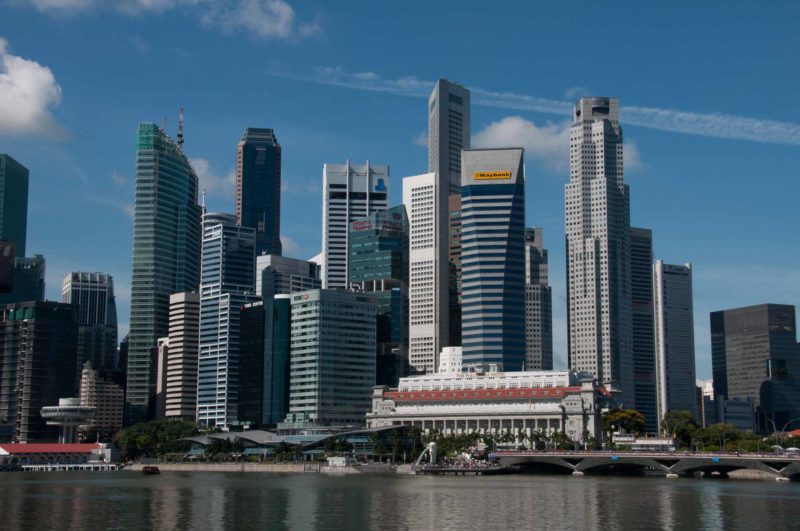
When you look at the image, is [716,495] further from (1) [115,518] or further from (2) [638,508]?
(1) [115,518]

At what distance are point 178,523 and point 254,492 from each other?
2112 inches

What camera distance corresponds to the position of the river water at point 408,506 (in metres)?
118

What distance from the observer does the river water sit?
118188 mm

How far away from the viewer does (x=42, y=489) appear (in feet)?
617

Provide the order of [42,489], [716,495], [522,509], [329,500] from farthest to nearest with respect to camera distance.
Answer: [42,489] < [716,495] < [329,500] < [522,509]

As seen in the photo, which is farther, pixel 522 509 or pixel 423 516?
pixel 522 509

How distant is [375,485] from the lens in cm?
18900

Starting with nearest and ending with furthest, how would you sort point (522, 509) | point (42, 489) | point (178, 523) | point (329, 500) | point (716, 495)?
1. point (178, 523)
2. point (522, 509)
3. point (329, 500)
4. point (716, 495)
5. point (42, 489)

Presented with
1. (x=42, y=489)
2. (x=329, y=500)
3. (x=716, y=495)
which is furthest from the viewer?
(x=42, y=489)

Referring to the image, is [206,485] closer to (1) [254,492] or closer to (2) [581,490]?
(1) [254,492]

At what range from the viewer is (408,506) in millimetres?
138875

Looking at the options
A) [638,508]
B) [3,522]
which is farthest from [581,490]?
[3,522]

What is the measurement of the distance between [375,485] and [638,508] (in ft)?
207

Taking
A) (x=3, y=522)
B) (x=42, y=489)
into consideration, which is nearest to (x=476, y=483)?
(x=42, y=489)
